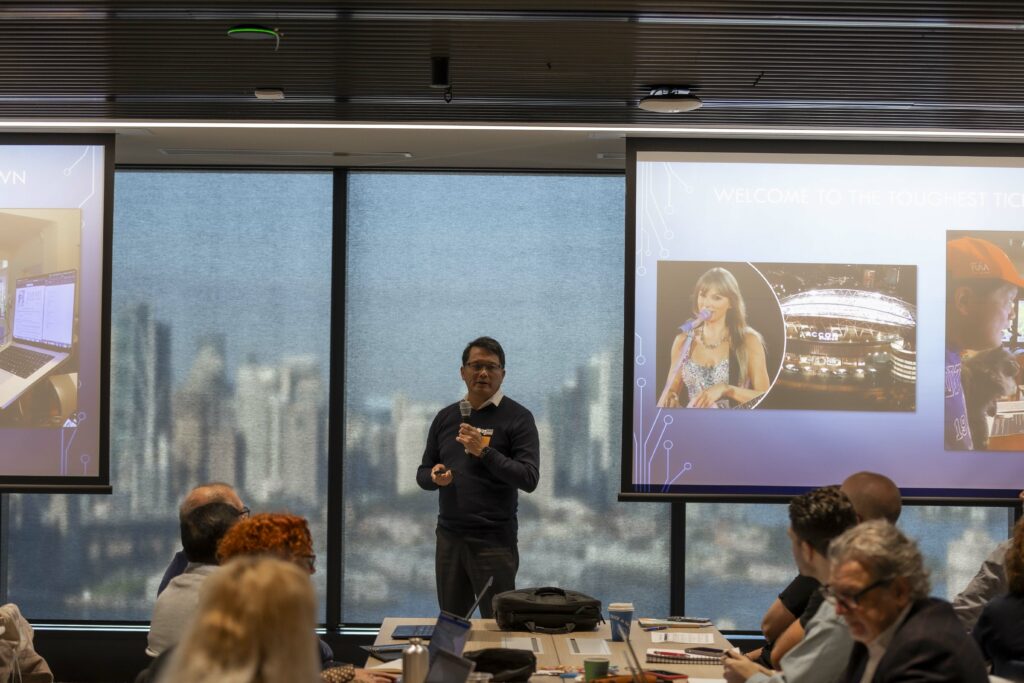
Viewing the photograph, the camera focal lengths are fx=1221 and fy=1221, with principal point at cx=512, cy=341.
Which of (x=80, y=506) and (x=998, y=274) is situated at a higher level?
(x=998, y=274)

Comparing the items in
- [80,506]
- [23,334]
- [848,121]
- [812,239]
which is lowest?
[80,506]

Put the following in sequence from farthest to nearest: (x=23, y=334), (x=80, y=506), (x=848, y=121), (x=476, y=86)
→ (x=80, y=506)
(x=23, y=334)
(x=848, y=121)
(x=476, y=86)

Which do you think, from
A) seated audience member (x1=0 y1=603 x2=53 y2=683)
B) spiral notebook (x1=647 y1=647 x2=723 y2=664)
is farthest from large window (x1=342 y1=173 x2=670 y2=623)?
spiral notebook (x1=647 y1=647 x2=723 y2=664)

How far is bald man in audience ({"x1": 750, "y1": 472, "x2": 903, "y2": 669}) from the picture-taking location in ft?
11.8

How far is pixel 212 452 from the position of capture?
7270 millimetres

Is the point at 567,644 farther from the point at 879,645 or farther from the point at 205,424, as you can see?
the point at 205,424

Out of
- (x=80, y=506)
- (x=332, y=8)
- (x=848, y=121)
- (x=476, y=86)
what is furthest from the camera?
(x=80, y=506)

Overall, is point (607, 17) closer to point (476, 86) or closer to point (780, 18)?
point (780, 18)

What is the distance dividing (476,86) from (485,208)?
6.28 feet

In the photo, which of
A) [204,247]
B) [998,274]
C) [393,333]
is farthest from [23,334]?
[998,274]

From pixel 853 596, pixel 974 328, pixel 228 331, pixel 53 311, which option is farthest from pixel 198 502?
pixel 974 328

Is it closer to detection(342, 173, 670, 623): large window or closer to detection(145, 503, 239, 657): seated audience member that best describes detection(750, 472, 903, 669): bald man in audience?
detection(145, 503, 239, 657): seated audience member

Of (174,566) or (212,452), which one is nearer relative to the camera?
(174,566)

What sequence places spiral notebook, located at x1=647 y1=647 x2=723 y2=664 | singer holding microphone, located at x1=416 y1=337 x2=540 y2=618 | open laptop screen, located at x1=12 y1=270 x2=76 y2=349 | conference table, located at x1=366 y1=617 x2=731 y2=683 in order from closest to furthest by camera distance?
conference table, located at x1=366 y1=617 x2=731 y2=683
spiral notebook, located at x1=647 y1=647 x2=723 y2=664
singer holding microphone, located at x1=416 y1=337 x2=540 y2=618
open laptop screen, located at x1=12 y1=270 x2=76 y2=349
